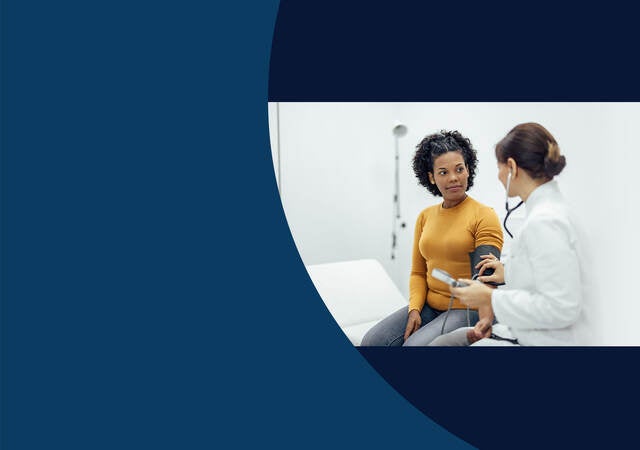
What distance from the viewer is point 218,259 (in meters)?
0.90

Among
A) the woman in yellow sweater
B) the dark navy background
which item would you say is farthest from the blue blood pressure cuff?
the dark navy background

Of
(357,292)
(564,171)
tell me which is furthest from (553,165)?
(357,292)

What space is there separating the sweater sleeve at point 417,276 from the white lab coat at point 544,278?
0.44ft

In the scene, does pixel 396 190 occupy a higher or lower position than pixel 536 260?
higher

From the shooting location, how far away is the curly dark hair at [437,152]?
0.90m

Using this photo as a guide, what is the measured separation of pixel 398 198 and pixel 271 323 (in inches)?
11.3

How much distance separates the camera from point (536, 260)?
85cm

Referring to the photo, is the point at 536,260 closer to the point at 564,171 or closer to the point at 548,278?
the point at 548,278

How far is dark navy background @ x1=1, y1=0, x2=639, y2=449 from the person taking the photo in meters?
0.87

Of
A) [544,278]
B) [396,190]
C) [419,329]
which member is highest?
[396,190]

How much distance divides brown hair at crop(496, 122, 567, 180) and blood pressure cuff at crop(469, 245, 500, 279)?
0.12 m

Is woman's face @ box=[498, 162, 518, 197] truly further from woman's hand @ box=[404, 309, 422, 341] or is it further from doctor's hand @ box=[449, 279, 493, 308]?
woman's hand @ box=[404, 309, 422, 341]

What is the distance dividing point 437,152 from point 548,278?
0.25 meters

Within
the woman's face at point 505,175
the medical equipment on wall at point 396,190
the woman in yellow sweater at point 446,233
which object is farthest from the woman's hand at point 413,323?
the woman's face at point 505,175
